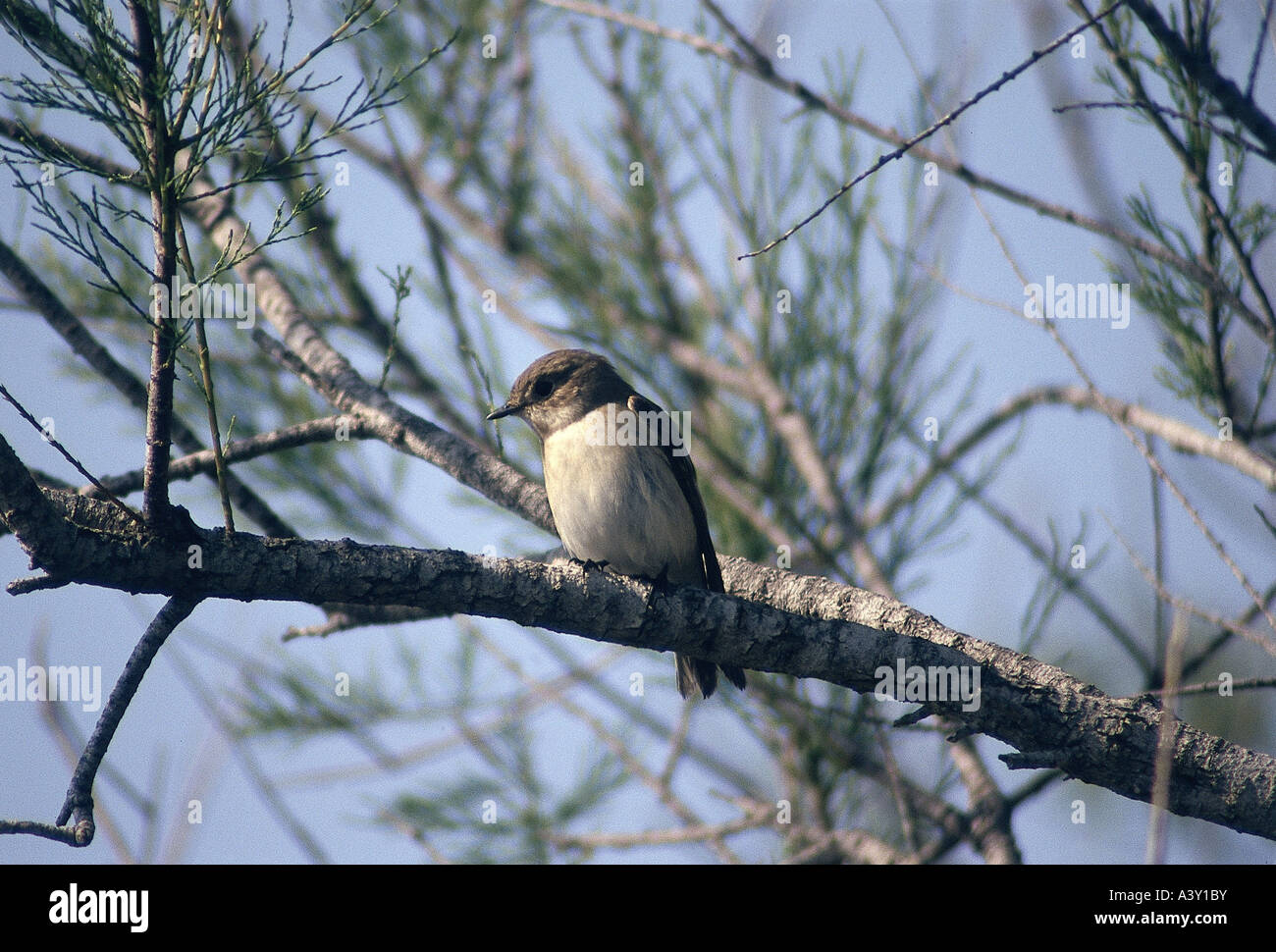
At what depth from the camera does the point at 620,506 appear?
13.4ft

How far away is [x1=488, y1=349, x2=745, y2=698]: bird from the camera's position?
405cm

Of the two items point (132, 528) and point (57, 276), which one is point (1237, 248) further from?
point (57, 276)

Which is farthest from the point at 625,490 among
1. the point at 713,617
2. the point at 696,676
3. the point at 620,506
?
the point at 713,617

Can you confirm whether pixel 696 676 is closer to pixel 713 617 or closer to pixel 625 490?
pixel 625 490

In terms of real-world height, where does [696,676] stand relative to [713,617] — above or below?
below

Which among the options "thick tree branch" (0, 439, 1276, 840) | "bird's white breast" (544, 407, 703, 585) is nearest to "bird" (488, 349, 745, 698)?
"bird's white breast" (544, 407, 703, 585)

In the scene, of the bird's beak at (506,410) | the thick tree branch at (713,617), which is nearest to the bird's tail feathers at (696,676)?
the thick tree branch at (713,617)

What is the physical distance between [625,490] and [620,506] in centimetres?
8

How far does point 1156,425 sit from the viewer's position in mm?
3426

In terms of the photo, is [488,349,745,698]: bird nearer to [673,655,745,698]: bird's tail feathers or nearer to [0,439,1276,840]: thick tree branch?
[673,655,745,698]: bird's tail feathers

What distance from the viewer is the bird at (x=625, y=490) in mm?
4051

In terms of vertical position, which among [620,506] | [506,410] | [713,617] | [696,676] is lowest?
[696,676]

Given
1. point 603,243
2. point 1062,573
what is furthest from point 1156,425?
point 603,243

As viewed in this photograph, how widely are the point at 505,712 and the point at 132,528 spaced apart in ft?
9.66
